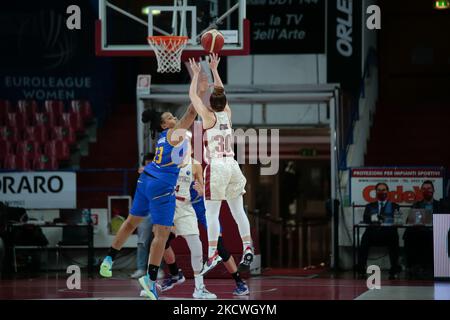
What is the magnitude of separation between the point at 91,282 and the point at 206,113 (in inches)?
168

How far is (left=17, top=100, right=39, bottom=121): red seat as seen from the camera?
70.0 ft

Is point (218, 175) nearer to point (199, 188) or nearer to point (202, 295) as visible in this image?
point (199, 188)

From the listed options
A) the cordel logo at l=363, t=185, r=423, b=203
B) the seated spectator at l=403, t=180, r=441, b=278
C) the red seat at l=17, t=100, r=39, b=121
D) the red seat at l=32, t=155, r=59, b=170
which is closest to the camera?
the seated spectator at l=403, t=180, r=441, b=278

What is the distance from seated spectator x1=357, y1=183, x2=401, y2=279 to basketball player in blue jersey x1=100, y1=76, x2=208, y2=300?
5.68 metres

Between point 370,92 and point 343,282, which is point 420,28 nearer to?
point 370,92

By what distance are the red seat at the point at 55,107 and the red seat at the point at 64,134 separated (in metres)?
0.57

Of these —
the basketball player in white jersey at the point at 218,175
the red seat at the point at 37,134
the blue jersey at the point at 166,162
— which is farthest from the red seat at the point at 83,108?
the blue jersey at the point at 166,162

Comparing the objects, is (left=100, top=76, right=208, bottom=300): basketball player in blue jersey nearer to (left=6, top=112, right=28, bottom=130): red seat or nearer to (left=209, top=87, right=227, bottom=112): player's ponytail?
(left=209, top=87, right=227, bottom=112): player's ponytail

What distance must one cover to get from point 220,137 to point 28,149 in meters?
9.89

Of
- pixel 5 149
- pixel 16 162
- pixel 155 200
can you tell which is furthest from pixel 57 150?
pixel 155 200

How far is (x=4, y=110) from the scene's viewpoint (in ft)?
70.1

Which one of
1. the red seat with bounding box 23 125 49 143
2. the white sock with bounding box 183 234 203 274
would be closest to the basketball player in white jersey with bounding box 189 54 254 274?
the white sock with bounding box 183 234 203 274

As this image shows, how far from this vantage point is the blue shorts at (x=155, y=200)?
1059 centimetres
